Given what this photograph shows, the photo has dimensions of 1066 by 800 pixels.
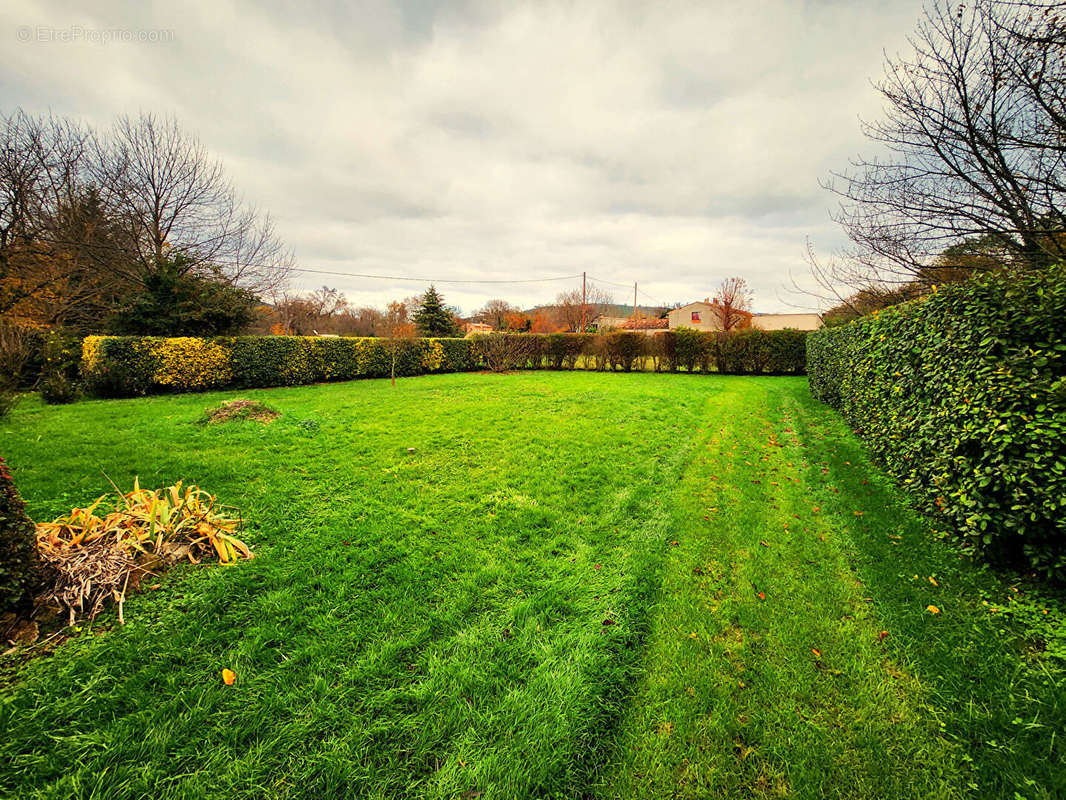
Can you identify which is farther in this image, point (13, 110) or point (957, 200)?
point (13, 110)

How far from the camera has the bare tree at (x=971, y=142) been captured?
13.1 feet

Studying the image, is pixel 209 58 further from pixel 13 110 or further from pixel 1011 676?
pixel 1011 676

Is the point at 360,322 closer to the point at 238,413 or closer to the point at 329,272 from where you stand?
the point at 329,272

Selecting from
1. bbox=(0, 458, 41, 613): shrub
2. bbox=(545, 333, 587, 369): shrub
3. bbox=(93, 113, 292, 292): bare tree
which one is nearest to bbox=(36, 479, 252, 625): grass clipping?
bbox=(0, 458, 41, 613): shrub

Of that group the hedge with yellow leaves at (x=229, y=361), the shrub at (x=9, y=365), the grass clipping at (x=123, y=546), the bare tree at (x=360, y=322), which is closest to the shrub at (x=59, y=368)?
the hedge with yellow leaves at (x=229, y=361)

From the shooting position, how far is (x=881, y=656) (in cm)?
198

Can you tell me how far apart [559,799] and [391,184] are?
73.4 ft

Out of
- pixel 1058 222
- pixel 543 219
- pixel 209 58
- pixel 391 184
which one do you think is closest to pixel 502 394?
pixel 1058 222

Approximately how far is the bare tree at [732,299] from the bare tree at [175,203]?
30131 mm

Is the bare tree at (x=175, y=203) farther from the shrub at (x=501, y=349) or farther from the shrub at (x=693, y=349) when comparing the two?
the shrub at (x=693, y=349)

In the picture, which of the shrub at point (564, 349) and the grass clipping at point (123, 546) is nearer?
the grass clipping at point (123, 546)

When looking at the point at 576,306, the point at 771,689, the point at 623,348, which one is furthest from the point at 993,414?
the point at 576,306

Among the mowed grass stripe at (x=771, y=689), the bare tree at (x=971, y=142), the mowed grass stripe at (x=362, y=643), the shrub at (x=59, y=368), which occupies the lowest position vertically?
the mowed grass stripe at (x=771, y=689)

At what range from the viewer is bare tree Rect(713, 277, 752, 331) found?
93.4 ft
